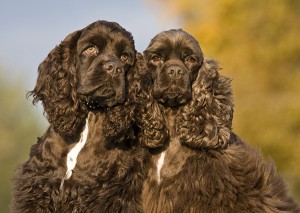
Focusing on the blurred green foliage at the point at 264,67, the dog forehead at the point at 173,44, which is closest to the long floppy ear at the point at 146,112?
the dog forehead at the point at 173,44

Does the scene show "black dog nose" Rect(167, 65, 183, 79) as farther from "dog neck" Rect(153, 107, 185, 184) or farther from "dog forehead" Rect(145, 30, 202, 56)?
"dog neck" Rect(153, 107, 185, 184)

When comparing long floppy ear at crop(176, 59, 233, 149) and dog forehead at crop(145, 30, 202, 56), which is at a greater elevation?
dog forehead at crop(145, 30, 202, 56)

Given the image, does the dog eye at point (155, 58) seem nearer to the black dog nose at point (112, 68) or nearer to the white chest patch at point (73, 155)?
the black dog nose at point (112, 68)

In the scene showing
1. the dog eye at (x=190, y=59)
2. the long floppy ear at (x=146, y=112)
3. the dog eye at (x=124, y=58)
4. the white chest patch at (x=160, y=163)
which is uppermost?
the dog eye at (x=190, y=59)

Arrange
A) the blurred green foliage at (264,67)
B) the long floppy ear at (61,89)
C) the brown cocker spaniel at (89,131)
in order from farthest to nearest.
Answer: the blurred green foliage at (264,67), the long floppy ear at (61,89), the brown cocker spaniel at (89,131)

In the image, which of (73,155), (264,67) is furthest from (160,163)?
(264,67)

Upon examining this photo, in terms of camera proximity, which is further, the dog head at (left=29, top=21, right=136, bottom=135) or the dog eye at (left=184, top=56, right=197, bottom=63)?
the dog eye at (left=184, top=56, right=197, bottom=63)

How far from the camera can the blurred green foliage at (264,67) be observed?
1736cm

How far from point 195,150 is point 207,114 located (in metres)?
0.32

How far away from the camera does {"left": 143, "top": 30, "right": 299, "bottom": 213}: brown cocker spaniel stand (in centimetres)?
680

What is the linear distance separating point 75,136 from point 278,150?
11.2 metres

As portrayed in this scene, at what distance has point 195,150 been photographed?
6.93m

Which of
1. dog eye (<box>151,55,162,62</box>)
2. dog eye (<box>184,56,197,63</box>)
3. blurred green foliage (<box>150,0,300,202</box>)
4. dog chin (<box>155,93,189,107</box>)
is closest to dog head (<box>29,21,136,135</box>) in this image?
dog eye (<box>151,55,162,62</box>)

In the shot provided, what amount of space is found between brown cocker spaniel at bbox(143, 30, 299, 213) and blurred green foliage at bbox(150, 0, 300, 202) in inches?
397
